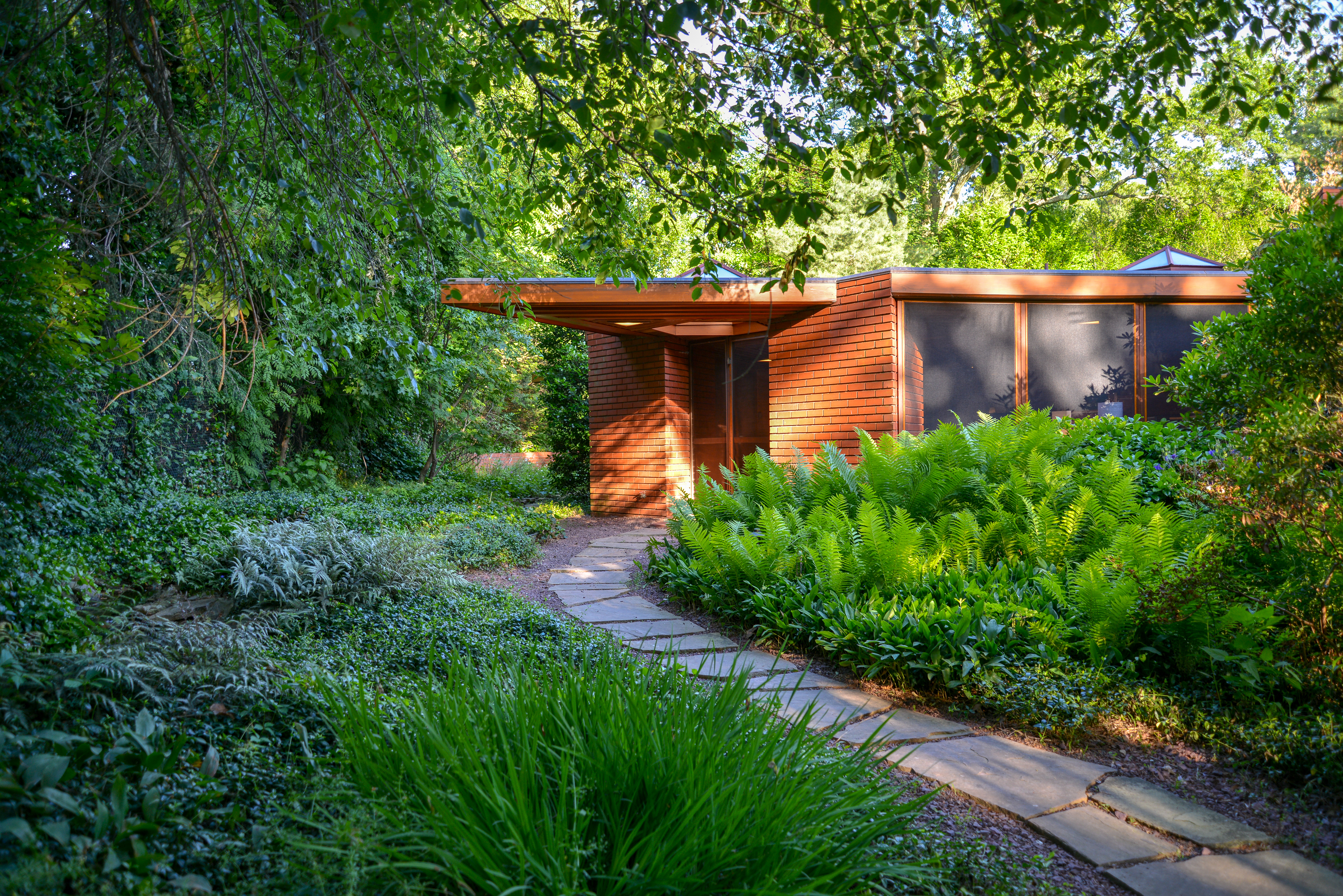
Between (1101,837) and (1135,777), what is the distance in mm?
591

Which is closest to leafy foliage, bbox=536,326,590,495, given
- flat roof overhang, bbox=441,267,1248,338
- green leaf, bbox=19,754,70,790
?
flat roof overhang, bbox=441,267,1248,338

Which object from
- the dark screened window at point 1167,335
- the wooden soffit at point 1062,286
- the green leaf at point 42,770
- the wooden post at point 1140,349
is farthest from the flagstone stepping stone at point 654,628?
the dark screened window at point 1167,335

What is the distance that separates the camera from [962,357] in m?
8.38

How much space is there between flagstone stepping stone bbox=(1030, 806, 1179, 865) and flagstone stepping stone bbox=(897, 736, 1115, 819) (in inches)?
2.1

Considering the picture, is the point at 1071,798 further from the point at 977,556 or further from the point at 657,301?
the point at 657,301

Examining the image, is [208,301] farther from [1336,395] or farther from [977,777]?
[1336,395]

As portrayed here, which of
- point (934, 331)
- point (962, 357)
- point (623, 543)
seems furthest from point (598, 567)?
point (962, 357)

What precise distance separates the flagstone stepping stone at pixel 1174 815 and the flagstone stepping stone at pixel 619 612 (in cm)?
286

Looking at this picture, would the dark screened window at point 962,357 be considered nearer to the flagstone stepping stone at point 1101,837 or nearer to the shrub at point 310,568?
the shrub at point 310,568

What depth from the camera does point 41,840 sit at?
5.11 ft

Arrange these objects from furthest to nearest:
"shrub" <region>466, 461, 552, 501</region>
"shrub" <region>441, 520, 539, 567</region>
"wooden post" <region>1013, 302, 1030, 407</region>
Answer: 1. "shrub" <region>466, 461, 552, 501</region>
2. "wooden post" <region>1013, 302, 1030, 407</region>
3. "shrub" <region>441, 520, 539, 567</region>

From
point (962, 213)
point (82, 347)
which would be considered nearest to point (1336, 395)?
point (82, 347)

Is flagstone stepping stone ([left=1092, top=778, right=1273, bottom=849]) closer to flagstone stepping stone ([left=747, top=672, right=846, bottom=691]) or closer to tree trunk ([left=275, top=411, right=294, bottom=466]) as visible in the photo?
flagstone stepping stone ([left=747, top=672, right=846, bottom=691])

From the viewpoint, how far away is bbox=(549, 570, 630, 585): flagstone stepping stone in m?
6.20
